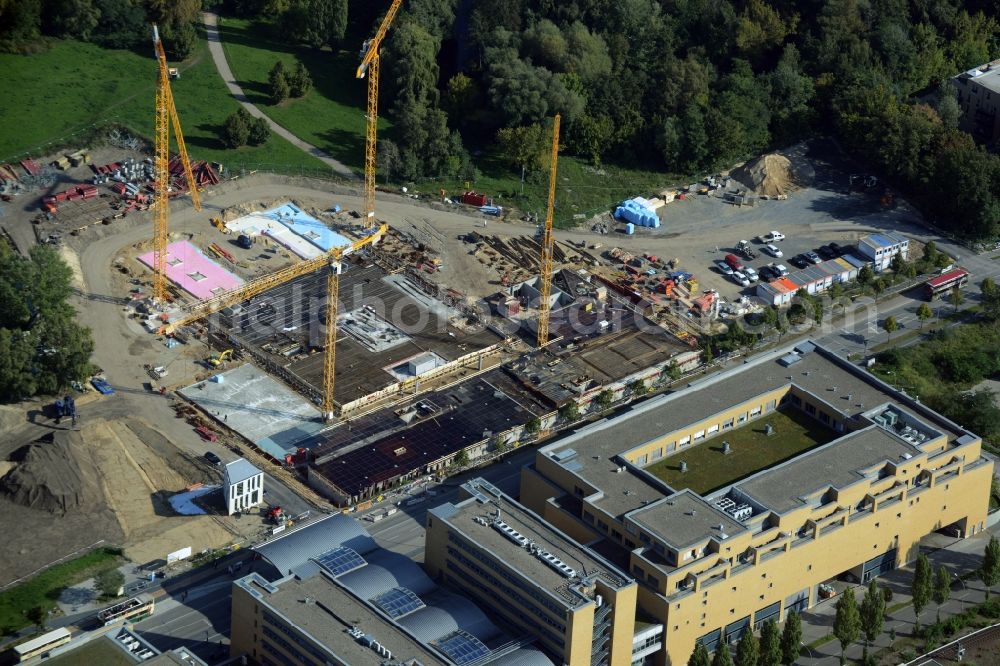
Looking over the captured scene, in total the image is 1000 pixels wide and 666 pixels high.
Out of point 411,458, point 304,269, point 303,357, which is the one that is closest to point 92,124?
point 304,269

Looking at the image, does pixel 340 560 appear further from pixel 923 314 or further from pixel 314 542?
Answer: pixel 923 314

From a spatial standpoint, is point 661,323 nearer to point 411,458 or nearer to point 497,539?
point 411,458

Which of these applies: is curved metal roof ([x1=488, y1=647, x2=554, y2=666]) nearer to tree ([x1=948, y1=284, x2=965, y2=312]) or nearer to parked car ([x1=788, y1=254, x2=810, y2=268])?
parked car ([x1=788, y1=254, x2=810, y2=268])

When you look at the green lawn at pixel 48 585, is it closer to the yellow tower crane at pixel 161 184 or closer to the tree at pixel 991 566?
the yellow tower crane at pixel 161 184

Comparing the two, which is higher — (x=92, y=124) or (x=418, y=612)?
(x=92, y=124)

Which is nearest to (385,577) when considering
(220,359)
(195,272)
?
(220,359)
